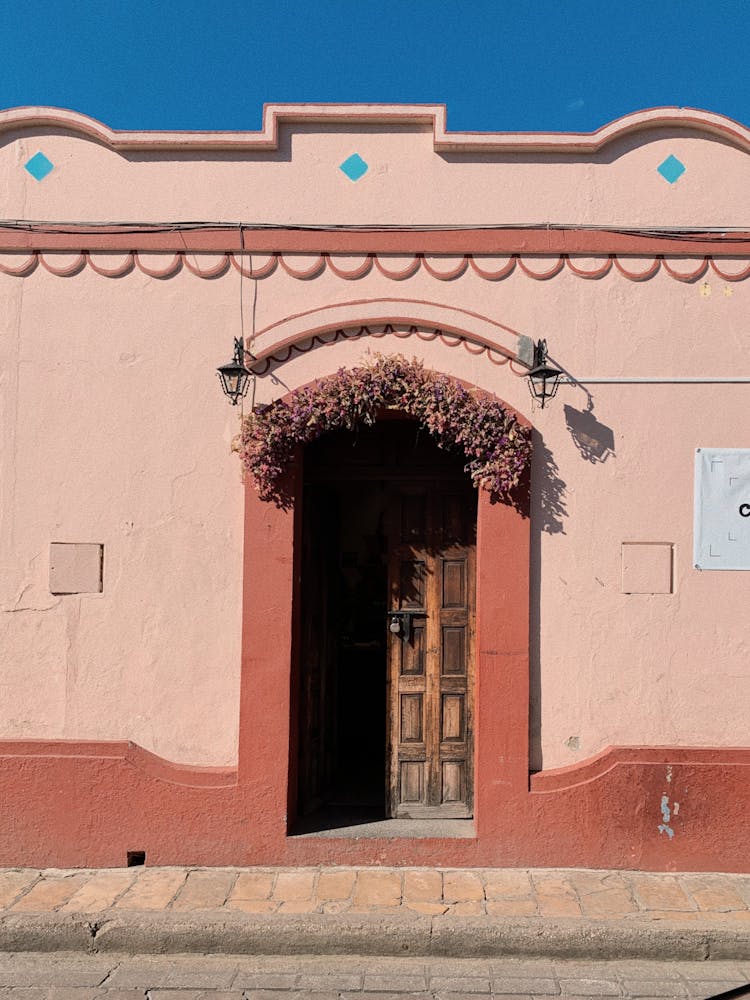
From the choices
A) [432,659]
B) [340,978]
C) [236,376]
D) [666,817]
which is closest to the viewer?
[340,978]

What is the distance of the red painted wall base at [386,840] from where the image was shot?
5090mm

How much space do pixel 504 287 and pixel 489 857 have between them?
12.4ft

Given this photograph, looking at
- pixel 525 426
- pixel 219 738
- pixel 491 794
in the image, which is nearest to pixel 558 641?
pixel 491 794

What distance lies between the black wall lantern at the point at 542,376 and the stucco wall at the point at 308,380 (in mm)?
82

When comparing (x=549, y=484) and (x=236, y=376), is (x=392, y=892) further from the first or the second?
(x=236, y=376)

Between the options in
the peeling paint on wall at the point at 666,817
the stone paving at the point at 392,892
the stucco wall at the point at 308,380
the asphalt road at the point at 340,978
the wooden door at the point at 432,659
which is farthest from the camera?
the wooden door at the point at 432,659

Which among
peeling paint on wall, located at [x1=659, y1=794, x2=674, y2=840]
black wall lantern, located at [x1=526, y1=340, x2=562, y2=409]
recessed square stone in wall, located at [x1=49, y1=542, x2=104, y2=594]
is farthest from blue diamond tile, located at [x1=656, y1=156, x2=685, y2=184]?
recessed square stone in wall, located at [x1=49, y1=542, x2=104, y2=594]

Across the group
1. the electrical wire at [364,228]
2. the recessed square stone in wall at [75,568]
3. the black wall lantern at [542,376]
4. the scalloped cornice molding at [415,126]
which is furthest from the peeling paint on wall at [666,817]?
the scalloped cornice molding at [415,126]

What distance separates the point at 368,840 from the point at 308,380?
3.06 meters

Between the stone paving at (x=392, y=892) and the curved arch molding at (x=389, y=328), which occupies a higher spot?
the curved arch molding at (x=389, y=328)

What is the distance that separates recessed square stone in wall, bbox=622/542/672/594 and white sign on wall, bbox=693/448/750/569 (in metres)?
0.21

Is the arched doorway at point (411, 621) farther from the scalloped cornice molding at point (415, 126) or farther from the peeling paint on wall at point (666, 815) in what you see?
the scalloped cornice molding at point (415, 126)

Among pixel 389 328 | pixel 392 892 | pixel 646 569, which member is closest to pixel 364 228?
pixel 389 328

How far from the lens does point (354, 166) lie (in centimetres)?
549
